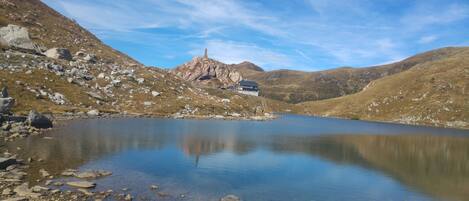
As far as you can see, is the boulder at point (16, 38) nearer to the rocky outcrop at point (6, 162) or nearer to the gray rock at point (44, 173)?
the rocky outcrop at point (6, 162)

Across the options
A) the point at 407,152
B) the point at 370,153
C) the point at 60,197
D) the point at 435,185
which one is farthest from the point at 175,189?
the point at 407,152

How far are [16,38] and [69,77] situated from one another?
80.2 feet

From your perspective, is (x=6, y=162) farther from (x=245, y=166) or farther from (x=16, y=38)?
(x=16, y=38)

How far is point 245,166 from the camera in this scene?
5300 centimetres

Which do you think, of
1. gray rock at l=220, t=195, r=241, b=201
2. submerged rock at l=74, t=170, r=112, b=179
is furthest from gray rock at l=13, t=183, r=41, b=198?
gray rock at l=220, t=195, r=241, b=201

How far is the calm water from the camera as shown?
39.9 meters

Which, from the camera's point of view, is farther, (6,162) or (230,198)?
(6,162)

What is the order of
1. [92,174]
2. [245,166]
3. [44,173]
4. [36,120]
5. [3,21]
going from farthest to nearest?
[3,21] < [36,120] < [245,166] < [92,174] < [44,173]

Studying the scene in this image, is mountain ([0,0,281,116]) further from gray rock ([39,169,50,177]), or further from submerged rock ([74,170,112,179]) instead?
submerged rock ([74,170,112,179])

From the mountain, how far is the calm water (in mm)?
29278

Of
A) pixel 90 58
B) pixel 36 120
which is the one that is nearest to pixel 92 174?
pixel 36 120

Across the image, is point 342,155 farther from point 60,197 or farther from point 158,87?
point 158,87

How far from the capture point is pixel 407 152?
83812mm

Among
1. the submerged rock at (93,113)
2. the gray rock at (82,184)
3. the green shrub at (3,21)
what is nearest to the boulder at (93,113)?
the submerged rock at (93,113)
